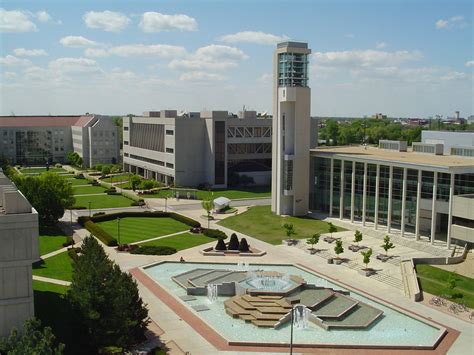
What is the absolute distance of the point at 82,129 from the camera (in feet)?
499

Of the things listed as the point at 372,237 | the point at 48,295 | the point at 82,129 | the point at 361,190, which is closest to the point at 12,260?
the point at 48,295

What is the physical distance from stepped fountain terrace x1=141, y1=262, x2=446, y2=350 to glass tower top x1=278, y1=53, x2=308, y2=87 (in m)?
35.4

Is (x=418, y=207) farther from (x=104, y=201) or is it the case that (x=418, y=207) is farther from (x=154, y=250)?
(x=104, y=201)

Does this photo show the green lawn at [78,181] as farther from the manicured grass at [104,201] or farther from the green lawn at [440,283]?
the green lawn at [440,283]

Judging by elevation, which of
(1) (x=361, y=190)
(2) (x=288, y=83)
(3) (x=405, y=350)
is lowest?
(3) (x=405, y=350)

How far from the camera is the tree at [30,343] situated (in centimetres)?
2566

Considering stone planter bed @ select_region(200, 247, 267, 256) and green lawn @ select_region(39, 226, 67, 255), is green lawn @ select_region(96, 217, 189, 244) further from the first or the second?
stone planter bed @ select_region(200, 247, 267, 256)

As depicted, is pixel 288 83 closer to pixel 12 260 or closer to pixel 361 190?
pixel 361 190

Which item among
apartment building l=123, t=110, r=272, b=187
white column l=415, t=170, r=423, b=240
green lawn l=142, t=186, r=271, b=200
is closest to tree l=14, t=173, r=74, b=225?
green lawn l=142, t=186, r=271, b=200

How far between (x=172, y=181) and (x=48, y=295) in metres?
70.6

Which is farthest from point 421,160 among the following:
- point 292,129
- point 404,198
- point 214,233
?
point 214,233

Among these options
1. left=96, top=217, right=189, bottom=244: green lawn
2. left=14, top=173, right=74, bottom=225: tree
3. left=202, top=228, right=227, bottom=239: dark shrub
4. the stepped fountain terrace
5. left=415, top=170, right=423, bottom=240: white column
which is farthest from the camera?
left=14, top=173, right=74, bottom=225: tree

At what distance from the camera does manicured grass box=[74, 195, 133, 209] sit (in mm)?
89875

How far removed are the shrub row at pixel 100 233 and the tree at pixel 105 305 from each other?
1045 inches
